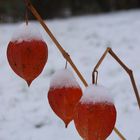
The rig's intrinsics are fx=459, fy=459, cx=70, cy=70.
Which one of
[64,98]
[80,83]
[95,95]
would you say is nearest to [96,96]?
[95,95]

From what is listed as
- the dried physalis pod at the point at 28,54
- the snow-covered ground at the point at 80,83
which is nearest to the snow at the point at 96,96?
the dried physalis pod at the point at 28,54

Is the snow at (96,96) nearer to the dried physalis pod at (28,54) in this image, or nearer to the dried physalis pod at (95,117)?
the dried physalis pod at (95,117)

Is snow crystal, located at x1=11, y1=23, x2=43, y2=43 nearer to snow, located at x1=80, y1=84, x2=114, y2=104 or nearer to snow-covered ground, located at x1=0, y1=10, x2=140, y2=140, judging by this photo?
snow, located at x1=80, y1=84, x2=114, y2=104

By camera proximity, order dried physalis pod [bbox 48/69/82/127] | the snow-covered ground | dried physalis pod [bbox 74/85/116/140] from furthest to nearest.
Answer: the snow-covered ground, dried physalis pod [bbox 48/69/82/127], dried physalis pod [bbox 74/85/116/140]

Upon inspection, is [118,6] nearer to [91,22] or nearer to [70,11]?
[70,11]

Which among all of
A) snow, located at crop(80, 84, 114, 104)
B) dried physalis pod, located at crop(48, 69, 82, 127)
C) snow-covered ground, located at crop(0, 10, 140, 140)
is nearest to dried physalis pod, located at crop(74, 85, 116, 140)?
snow, located at crop(80, 84, 114, 104)

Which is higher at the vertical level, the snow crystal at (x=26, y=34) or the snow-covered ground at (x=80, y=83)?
the snow crystal at (x=26, y=34)

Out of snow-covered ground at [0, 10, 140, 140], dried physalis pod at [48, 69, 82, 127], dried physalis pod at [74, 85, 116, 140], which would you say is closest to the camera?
dried physalis pod at [74, 85, 116, 140]
